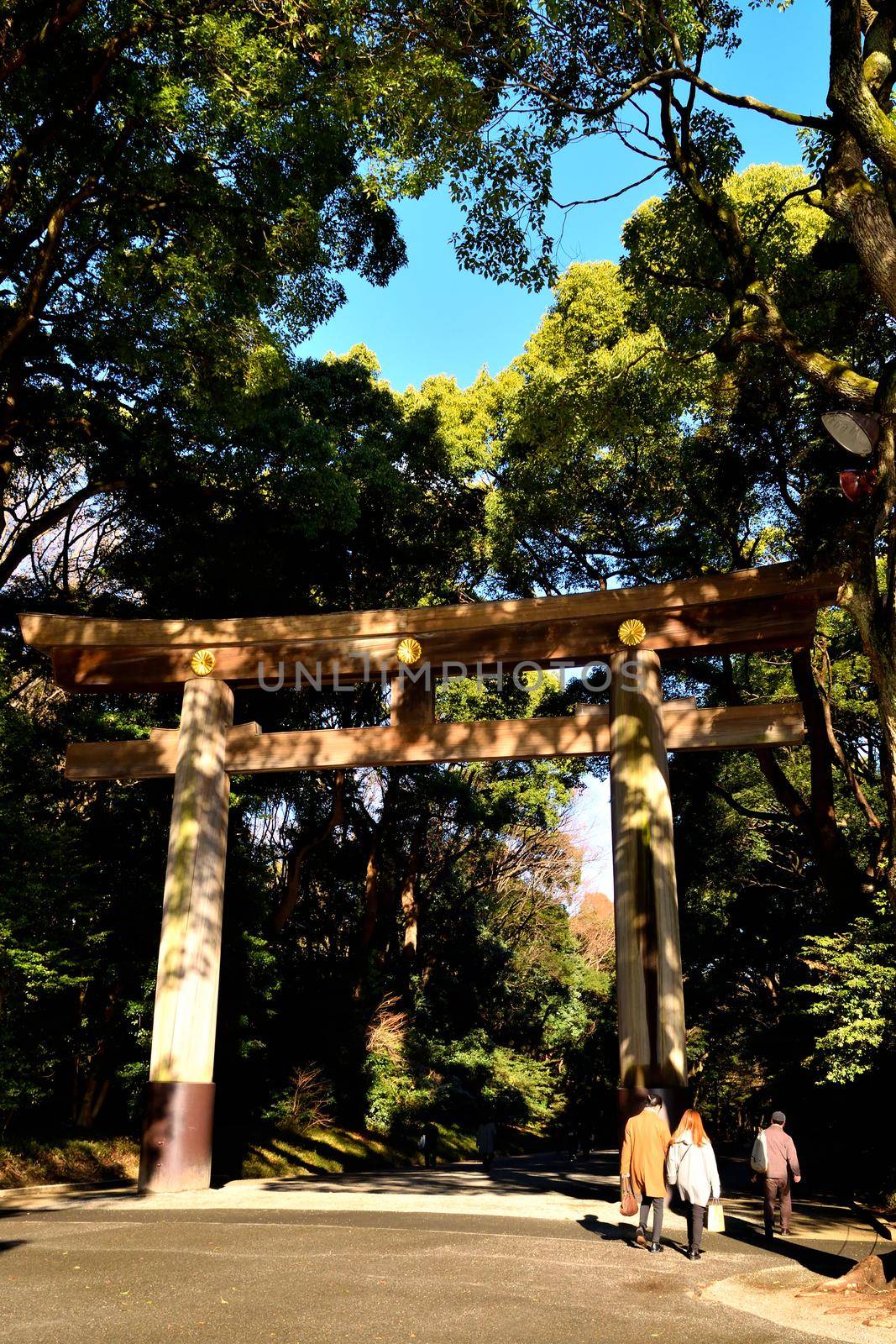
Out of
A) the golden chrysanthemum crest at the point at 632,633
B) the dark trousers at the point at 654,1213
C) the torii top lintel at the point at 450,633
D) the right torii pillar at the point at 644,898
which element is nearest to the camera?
the dark trousers at the point at 654,1213

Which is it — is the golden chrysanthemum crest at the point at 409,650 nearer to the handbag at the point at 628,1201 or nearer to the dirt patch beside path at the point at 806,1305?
the handbag at the point at 628,1201

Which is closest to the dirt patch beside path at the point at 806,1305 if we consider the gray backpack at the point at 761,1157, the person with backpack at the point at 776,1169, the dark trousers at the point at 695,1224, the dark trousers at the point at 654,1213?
the dark trousers at the point at 695,1224

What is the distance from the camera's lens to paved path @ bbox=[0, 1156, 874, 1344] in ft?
15.5

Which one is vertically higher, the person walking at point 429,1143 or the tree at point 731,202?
the tree at point 731,202

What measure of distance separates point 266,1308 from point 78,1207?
490cm

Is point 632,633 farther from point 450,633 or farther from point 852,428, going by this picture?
point 852,428

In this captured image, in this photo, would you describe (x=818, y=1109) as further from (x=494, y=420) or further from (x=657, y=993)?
(x=494, y=420)

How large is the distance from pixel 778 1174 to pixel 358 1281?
4337 millimetres

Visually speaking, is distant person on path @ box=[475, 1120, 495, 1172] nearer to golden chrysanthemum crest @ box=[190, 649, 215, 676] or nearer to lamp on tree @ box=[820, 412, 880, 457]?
golden chrysanthemum crest @ box=[190, 649, 215, 676]

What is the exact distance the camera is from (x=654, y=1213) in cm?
710

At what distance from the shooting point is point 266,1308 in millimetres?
4988

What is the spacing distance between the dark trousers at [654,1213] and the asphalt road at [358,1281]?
0.17 metres

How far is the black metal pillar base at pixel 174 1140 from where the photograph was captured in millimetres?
9398

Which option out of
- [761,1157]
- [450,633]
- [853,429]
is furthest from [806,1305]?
[450,633]
